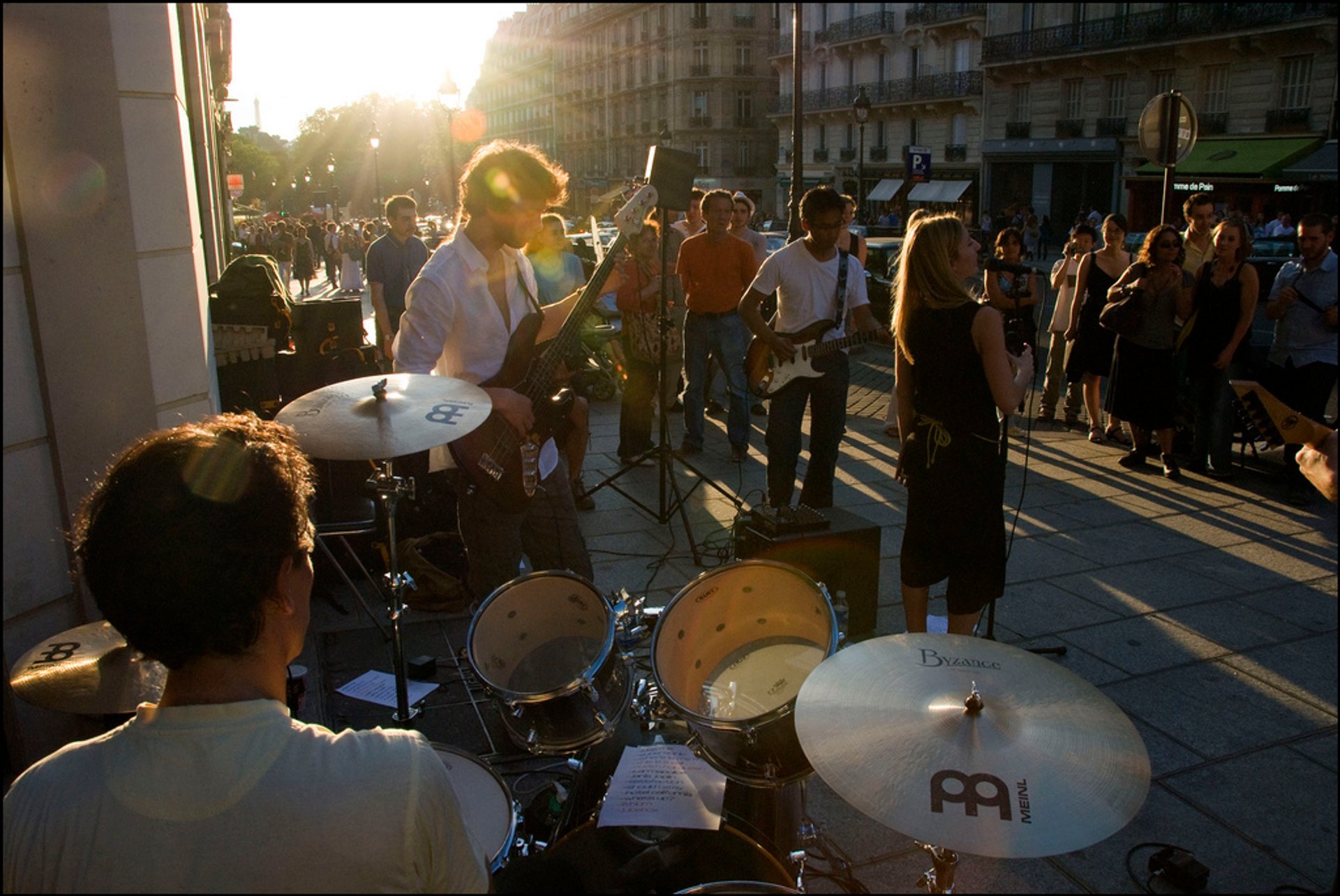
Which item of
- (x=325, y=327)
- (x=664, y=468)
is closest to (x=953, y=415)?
(x=664, y=468)

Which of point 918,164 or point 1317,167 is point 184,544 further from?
point 1317,167

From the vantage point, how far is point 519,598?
304 centimetres

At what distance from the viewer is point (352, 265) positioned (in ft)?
74.0

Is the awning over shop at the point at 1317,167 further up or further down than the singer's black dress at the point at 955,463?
further up

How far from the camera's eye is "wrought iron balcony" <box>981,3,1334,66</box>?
25234 millimetres

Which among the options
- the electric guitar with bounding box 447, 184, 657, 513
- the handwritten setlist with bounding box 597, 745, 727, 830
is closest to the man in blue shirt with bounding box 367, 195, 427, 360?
the electric guitar with bounding box 447, 184, 657, 513

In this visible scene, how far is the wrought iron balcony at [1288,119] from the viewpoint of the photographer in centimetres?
2641

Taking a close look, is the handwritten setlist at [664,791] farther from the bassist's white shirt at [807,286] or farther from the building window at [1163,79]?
the building window at [1163,79]

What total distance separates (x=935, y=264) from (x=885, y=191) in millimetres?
43431

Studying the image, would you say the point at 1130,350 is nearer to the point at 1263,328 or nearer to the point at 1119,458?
the point at 1119,458

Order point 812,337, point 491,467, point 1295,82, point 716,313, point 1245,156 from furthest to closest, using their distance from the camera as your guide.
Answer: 1. point 1245,156
2. point 1295,82
3. point 716,313
4. point 812,337
5. point 491,467

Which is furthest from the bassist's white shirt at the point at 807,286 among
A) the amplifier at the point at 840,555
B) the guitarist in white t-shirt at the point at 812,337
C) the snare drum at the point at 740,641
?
the snare drum at the point at 740,641

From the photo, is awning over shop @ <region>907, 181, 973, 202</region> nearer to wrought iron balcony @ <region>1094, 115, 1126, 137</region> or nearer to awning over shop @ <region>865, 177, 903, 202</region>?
awning over shop @ <region>865, 177, 903, 202</region>

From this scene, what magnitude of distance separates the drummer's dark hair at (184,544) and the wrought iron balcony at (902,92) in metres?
35.1
